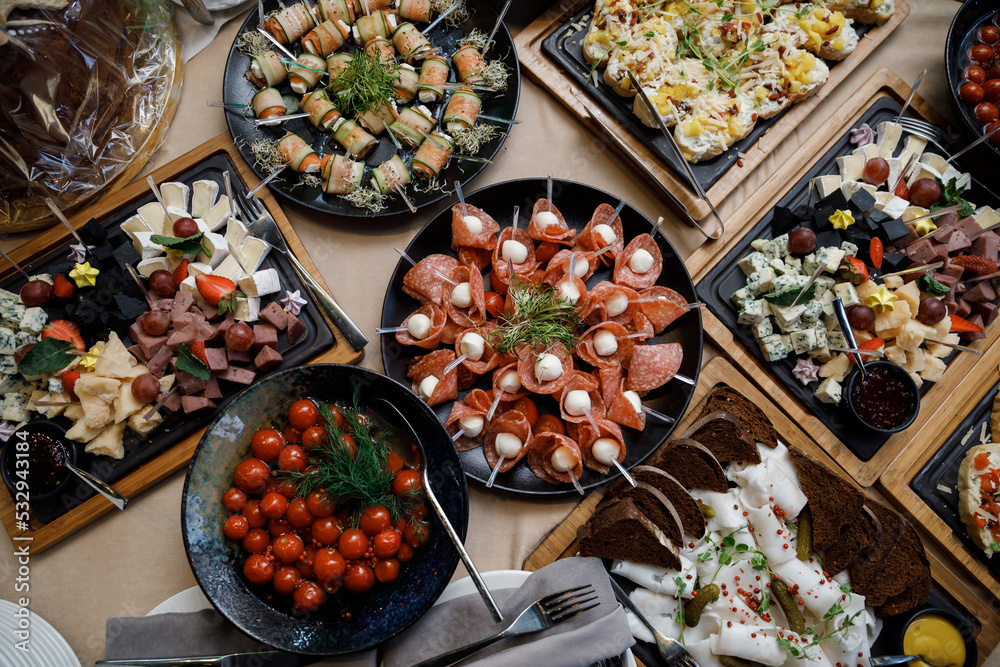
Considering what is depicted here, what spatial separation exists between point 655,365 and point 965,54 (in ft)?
5.67

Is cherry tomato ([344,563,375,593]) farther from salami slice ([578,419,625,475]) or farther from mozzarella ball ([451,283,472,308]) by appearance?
mozzarella ball ([451,283,472,308])

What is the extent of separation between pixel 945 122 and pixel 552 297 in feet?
5.34

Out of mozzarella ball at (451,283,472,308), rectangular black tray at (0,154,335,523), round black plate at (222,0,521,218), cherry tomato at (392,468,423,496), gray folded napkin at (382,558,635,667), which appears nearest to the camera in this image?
gray folded napkin at (382,558,635,667)

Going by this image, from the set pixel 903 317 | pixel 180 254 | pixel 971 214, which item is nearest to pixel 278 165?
pixel 180 254

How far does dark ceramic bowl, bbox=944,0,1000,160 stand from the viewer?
6.61 ft

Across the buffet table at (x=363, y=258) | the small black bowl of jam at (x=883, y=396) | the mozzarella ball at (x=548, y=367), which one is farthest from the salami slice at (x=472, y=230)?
the small black bowl of jam at (x=883, y=396)

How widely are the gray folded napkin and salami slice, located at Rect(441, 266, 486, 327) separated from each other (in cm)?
77

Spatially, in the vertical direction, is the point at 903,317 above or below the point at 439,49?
below

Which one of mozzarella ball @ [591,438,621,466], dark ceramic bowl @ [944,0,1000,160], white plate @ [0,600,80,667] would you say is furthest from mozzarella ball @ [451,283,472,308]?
dark ceramic bowl @ [944,0,1000,160]

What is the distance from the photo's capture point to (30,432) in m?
1.69

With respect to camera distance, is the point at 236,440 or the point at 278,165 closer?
the point at 236,440

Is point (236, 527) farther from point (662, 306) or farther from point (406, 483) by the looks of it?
point (662, 306)

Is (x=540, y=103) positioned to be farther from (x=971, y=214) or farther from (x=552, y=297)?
(x=971, y=214)

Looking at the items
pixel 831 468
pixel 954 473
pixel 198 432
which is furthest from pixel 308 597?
pixel 954 473
